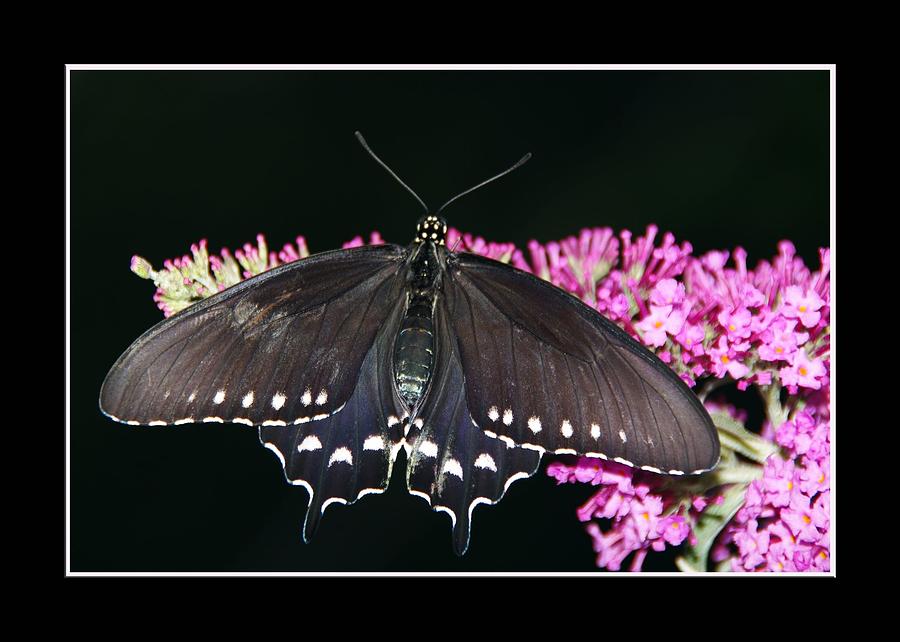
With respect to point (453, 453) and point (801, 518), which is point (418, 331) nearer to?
point (453, 453)

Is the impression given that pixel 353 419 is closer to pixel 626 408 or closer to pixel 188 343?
pixel 188 343

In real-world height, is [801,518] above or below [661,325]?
below

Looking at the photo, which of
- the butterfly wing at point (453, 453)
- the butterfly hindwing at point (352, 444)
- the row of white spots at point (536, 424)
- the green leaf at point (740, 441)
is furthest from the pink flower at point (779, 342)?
the butterfly hindwing at point (352, 444)

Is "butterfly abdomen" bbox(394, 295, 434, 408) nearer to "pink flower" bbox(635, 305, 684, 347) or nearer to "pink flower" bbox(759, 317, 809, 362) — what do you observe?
"pink flower" bbox(635, 305, 684, 347)

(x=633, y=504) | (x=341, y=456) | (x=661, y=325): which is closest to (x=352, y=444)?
(x=341, y=456)

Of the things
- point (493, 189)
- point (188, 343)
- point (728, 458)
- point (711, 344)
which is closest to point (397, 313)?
point (188, 343)

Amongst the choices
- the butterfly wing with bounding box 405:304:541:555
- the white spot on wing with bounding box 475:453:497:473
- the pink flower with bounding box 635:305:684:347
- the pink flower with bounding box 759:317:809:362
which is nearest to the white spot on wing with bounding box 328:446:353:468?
the butterfly wing with bounding box 405:304:541:555
